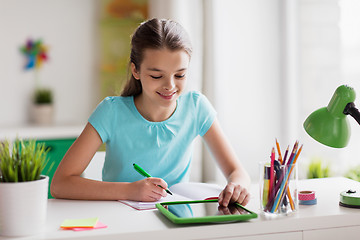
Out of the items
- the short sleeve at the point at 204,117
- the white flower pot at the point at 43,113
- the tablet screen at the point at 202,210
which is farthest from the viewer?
the white flower pot at the point at 43,113

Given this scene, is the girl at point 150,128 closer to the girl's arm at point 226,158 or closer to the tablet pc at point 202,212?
the girl's arm at point 226,158

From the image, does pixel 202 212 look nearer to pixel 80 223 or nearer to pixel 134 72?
pixel 80 223

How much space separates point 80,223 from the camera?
1.16m

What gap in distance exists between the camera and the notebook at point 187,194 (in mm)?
1349

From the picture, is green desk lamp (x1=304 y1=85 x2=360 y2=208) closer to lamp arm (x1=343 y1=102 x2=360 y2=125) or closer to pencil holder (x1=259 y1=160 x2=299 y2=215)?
lamp arm (x1=343 y1=102 x2=360 y2=125)

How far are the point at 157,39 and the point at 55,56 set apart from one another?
94.0 inches

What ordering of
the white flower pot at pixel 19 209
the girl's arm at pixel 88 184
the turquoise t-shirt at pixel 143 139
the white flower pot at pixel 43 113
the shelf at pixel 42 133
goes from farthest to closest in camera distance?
the white flower pot at pixel 43 113 < the shelf at pixel 42 133 < the turquoise t-shirt at pixel 143 139 < the girl's arm at pixel 88 184 < the white flower pot at pixel 19 209

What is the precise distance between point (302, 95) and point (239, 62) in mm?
479

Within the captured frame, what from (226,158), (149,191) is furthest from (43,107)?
(149,191)

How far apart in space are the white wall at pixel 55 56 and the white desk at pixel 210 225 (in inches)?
102

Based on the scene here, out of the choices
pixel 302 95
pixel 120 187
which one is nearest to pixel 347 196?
pixel 120 187

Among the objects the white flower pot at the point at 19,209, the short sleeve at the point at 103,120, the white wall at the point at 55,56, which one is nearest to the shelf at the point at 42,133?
the white wall at the point at 55,56

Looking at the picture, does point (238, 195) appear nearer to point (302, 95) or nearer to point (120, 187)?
point (120, 187)

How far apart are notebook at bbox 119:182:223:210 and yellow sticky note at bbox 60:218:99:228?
159 millimetres
